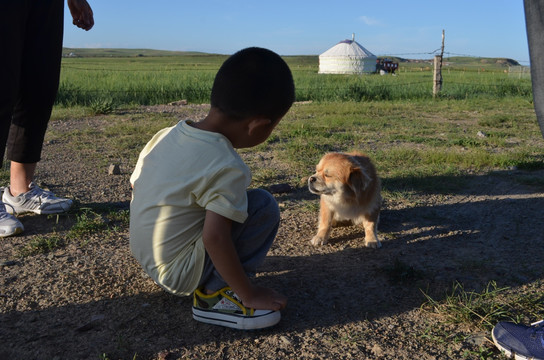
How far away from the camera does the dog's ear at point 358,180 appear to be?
299 centimetres

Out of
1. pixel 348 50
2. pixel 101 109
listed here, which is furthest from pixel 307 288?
pixel 348 50

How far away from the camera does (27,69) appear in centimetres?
292

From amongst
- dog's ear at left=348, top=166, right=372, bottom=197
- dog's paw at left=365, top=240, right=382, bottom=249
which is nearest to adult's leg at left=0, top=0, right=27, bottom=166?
dog's ear at left=348, top=166, right=372, bottom=197

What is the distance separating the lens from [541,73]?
1.77 metres

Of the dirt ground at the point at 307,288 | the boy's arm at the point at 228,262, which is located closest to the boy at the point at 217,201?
the boy's arm at the point at 228,262

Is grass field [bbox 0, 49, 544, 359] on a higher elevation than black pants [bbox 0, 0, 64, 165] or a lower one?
lower

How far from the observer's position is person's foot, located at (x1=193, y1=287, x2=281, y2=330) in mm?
1928

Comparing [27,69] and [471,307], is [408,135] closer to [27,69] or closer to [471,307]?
[471,307]

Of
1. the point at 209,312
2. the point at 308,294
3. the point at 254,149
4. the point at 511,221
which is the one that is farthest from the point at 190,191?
the point at 254,149


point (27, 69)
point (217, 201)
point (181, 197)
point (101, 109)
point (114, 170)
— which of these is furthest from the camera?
point (101, 109)

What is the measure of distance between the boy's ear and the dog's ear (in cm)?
122

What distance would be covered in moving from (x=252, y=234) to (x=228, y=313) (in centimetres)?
33

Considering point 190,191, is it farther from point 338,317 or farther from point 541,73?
point 541,73

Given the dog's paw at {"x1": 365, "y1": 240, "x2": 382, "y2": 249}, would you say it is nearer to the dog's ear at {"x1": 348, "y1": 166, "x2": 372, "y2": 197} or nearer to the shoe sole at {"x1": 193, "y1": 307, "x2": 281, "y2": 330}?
the dog's ear at {"x1": 348, "y1": 166, "x2": 372, "y2": 197}
